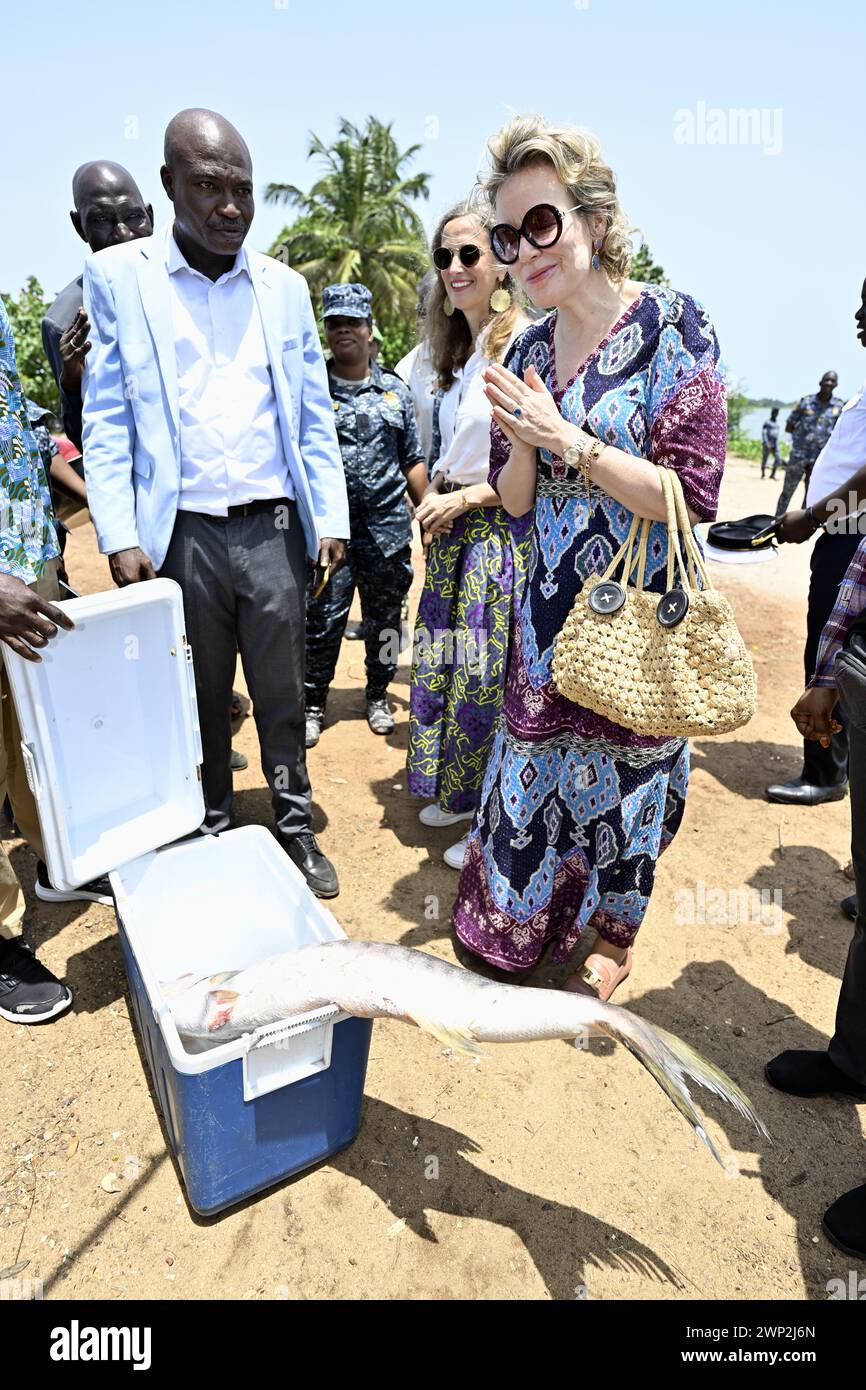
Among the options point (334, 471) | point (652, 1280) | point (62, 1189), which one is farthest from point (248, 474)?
point (652, 1280)

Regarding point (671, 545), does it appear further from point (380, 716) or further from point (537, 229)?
point (380, 716)

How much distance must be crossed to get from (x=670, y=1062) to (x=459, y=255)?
2578mm

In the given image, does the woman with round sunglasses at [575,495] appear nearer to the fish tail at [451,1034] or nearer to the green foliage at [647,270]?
the fish tail at [451,1034]

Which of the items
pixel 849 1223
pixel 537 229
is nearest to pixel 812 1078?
pixel 849 1223

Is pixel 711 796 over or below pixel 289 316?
below

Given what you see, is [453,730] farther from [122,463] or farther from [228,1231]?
[228,1231]

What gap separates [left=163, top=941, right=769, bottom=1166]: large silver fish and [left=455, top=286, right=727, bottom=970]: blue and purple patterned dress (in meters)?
0.75

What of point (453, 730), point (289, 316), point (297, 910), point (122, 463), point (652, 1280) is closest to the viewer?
point (652, 1280)

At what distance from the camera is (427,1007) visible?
5.41 feet

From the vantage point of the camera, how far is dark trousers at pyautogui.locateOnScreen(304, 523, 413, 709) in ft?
13.4

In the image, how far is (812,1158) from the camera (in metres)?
2.09

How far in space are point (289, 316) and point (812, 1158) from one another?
2791mm

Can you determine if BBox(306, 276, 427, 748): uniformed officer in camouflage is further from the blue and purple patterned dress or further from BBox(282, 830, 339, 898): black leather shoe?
the blue and purple patterned dress

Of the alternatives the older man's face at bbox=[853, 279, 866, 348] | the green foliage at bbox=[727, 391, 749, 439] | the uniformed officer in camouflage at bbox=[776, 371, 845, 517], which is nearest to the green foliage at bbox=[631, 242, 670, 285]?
the green foliage at bbox=[727, 391, 749, 439]
